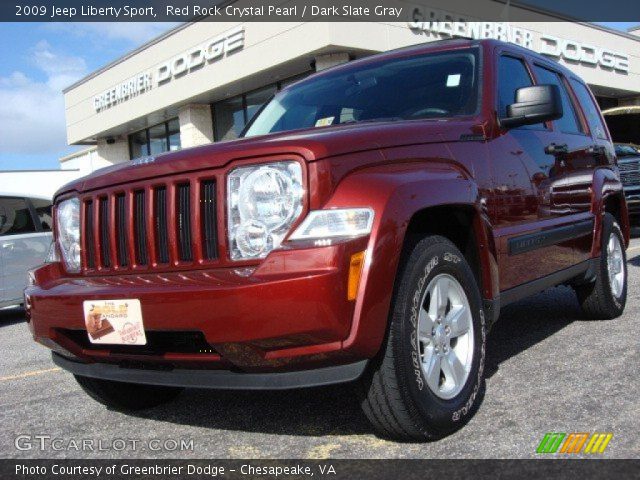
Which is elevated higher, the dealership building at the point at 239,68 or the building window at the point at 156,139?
the dealership building at the point at 239,68

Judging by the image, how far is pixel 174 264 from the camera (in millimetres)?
2502

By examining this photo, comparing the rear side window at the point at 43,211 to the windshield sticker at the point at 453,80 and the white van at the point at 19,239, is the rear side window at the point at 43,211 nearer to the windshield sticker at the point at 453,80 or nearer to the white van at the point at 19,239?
the white van at the point at 19,239

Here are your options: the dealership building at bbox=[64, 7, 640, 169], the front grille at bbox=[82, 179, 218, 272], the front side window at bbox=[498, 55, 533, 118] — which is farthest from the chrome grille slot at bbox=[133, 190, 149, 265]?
the dealership building at bbox=[64, 7, 640, 169]

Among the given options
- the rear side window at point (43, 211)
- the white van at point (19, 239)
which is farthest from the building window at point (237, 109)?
the white van at point (19, 239)

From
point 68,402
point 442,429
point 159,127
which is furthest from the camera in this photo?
point 159,127

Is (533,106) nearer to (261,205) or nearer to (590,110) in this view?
(261,205)

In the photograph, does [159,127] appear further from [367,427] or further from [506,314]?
[367,427]

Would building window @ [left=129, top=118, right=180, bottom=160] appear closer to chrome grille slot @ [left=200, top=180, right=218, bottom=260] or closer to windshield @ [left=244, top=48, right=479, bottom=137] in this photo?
windshield @ [left=244, top=48, right=479, bottom=137]

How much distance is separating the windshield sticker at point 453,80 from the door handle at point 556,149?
72cm

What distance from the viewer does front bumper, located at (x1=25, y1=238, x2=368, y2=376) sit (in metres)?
2.16

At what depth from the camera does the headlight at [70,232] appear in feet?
9.86

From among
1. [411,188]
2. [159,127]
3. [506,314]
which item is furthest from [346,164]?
[159,127]

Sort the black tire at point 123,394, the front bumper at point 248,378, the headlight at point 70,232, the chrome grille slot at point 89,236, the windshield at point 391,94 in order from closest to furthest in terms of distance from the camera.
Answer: the front bumper at point 248,378, the chrome grille slot at point 89,236, the headlight at point 70,232, the black tire at point 123,394, the windshield at point 391,94

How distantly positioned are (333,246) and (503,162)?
1.47m
